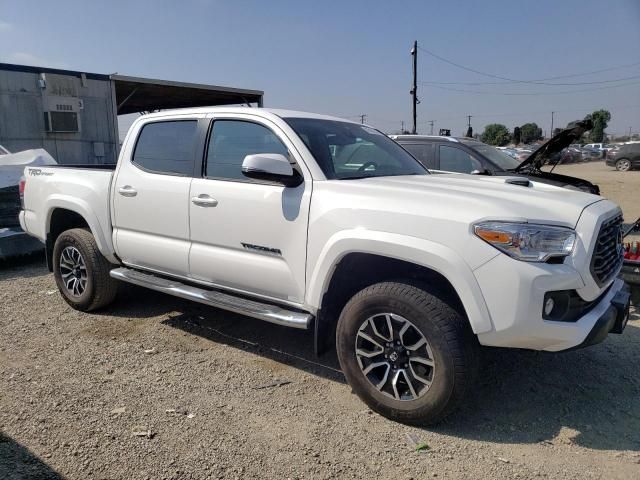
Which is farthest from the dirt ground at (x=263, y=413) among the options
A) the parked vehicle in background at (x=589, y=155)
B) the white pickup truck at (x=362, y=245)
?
the parked vehicle in background at (x=589, y=155)

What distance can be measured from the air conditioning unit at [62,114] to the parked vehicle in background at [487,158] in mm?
10256

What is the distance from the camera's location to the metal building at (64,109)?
13336 millimetres

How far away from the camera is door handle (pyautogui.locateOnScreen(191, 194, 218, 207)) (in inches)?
150

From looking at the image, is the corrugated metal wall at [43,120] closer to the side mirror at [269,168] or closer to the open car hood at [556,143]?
the open car hood at [556,143]

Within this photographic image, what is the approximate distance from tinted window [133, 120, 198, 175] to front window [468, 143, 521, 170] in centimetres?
494

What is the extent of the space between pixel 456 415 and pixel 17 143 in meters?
14.1

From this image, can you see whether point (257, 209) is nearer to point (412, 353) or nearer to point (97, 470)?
point (412, 353)

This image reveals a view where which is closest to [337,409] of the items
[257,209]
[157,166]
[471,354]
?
[471,354]


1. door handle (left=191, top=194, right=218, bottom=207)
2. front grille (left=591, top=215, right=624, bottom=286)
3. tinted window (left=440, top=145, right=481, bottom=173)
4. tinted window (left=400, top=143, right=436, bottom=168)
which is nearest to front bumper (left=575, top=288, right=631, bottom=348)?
front grille (left=591, top=215, right=624, bottom=286)

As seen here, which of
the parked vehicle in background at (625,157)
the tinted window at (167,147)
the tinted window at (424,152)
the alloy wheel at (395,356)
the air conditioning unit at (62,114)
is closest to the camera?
the alloy wheel at (395,356)

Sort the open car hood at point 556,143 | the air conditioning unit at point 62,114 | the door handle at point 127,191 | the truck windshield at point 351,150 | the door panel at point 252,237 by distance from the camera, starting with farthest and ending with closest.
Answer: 1. the air conditioning unit at point 62,114
2. the open car hood at point 556,143
3. the door handle at point 127,191
4. the truck windshield at point 351,150
5. the door panel at point 252,237

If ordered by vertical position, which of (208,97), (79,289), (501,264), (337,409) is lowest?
(337,409)

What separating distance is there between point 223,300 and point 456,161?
520 cm

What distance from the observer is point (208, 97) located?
19594mm
